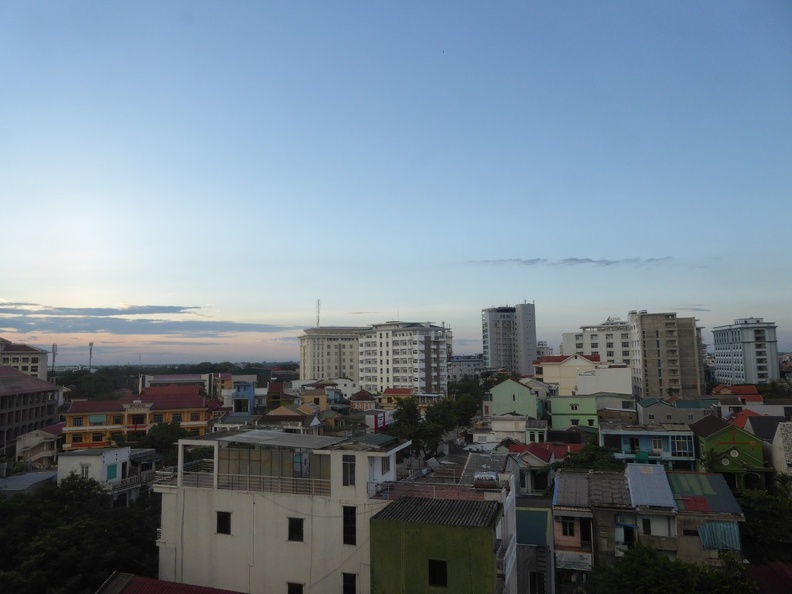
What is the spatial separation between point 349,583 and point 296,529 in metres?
1.62

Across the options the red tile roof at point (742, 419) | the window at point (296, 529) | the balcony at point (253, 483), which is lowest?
the window at point (296, 529)

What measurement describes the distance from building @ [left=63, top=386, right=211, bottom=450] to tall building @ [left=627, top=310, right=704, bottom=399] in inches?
1760

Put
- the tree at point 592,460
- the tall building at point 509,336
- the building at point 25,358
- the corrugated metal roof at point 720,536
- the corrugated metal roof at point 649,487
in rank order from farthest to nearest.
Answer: the tall building at point 509,336, the building at point 25,358, the tree at point 592,460, the corrugated metal roof at point 649,487, the corrugated metal roof at point 720,536

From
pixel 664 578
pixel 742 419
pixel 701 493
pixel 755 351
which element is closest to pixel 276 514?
pixel 664 578

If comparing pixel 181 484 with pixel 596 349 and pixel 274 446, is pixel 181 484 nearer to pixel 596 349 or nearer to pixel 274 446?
pixel 274 446

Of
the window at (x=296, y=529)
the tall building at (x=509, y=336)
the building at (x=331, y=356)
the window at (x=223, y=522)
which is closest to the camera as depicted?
the window at (x=296, y=529)

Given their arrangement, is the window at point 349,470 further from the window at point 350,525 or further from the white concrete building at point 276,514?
the window at point 350,525

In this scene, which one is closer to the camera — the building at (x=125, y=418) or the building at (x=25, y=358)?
the building at (x=125, y=418)

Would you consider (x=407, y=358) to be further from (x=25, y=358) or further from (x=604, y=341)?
(x=25, y=358)

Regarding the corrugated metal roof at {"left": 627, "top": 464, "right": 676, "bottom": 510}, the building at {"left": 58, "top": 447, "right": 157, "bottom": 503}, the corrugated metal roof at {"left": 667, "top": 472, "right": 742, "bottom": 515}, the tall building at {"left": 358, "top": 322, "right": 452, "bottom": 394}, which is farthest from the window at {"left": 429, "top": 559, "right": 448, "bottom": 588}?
the tall building at {"left": 358, "top": 322, "right": 452, "bottom": 394}

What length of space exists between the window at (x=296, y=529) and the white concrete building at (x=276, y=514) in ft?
0.07

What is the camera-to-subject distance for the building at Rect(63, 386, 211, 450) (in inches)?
1313

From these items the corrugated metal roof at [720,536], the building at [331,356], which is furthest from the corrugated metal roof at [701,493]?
the building at [331,356]

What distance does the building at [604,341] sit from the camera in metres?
65.5
